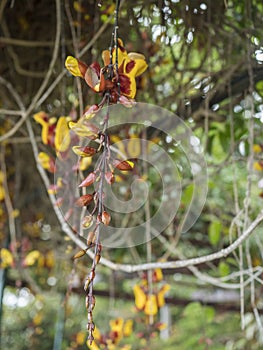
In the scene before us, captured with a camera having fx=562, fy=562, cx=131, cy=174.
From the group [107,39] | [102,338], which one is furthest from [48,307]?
[107,39]

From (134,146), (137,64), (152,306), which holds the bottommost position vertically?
(152,306)

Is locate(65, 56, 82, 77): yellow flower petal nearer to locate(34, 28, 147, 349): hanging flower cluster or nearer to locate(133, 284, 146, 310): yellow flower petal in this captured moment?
locate(34, 28, 147, 349): hanging flower cluster

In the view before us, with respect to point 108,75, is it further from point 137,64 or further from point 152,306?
point 152,306

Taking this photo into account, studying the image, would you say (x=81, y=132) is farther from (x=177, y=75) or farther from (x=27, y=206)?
(x=27, y=206)

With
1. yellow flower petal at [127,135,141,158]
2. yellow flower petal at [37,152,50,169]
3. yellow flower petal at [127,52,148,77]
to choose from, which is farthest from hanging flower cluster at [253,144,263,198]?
yellow flower petal at [127,52,148,77]

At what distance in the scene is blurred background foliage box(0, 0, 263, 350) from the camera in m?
0.77

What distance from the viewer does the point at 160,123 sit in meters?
0.91

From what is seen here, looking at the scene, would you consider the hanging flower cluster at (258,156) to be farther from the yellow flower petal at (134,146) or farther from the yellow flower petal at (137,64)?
the yellow flower petal at (137,64)

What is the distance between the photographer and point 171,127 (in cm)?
90

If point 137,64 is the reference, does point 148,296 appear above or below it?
below

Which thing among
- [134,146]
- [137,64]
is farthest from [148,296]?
[137,64]

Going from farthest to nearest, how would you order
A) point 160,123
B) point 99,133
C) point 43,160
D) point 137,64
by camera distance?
point 160,123
point 43,160
point 137,64
point 99,133

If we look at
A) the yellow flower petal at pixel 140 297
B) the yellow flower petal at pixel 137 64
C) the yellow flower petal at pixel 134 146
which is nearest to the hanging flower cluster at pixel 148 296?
the yellow flower petal at pixel 140 297

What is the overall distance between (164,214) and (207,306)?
0.41 metres
